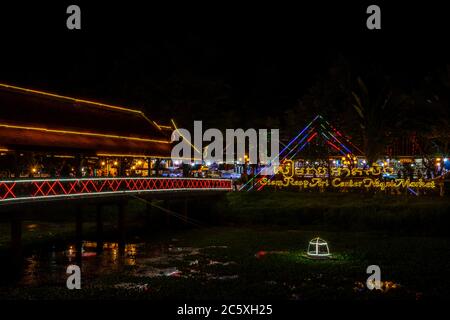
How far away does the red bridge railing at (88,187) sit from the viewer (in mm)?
22391

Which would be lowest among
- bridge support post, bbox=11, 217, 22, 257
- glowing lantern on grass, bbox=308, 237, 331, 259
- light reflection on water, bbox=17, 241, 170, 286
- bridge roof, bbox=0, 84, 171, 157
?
light reflection on water, bbox=17, 241, 170, 286

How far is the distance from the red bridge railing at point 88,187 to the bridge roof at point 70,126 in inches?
96.5

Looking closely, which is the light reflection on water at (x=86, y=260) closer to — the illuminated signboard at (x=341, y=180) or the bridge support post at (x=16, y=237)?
the bridge support post at (x=16, y=237)

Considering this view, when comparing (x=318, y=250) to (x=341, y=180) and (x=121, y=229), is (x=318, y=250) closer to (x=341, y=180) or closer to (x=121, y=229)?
(x=121, y=229)

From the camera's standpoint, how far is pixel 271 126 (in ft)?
197

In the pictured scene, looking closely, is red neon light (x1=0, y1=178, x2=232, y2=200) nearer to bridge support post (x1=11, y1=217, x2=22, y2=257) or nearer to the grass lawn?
bridge support post (x1=11, y1=217, x2=22, y2=257)

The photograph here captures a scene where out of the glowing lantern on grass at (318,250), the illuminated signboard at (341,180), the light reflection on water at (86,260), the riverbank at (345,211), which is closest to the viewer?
the light reflection on water at (86,260)

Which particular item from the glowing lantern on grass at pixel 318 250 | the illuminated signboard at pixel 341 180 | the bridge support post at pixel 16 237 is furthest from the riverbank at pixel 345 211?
the bridge support post at pixel 16 237

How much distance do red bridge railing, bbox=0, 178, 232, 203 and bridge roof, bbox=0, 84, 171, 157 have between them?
2.45m

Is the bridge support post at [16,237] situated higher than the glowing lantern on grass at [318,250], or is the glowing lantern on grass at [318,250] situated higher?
the bridge support post at [16,237]

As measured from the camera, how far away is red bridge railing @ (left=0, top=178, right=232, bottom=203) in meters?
22.4

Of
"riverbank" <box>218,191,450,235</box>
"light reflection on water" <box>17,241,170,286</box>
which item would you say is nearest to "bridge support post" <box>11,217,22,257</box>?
"light reflection on water" <box>17,241,170,286</box>

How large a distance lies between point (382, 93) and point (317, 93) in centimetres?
1208
